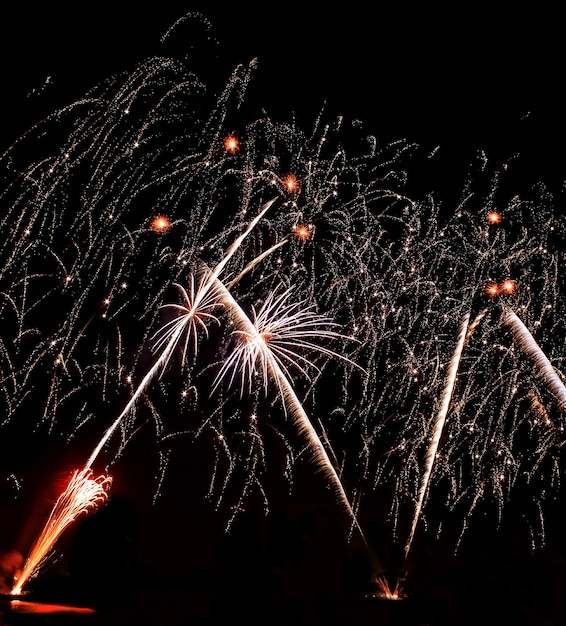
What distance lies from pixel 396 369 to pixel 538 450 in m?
3.57

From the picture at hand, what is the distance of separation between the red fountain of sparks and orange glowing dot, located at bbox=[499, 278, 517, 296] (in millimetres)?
6729

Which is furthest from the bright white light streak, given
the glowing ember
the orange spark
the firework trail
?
the orange spark

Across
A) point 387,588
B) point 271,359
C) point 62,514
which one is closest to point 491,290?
point 271,359

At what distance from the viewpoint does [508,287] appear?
1036cm

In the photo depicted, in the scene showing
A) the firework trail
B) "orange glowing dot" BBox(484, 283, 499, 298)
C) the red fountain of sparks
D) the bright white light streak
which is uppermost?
"orange glowing dot" BBox(484, 283, 499, 298)

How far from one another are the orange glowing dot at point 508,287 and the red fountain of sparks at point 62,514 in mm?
6729

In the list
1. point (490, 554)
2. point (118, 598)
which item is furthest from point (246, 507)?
point (490, 554)

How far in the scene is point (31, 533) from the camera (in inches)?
269

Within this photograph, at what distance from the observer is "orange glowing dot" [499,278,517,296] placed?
10.3 m

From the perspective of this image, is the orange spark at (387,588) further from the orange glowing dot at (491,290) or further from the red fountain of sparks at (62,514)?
the orange glowing dot at (491,290)

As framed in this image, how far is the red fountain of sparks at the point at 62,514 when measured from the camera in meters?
6.43

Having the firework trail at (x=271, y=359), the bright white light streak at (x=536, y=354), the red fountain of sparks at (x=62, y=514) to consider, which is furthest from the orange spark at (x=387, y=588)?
the bright white light streak at (x=536, y=354)

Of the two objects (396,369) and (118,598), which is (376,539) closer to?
(396,369)

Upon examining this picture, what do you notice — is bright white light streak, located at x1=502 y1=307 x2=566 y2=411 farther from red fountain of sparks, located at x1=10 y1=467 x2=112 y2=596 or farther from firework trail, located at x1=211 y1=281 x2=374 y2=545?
red fountain of sparks, located at x1=10 y1=467 x2=112 y2=596
